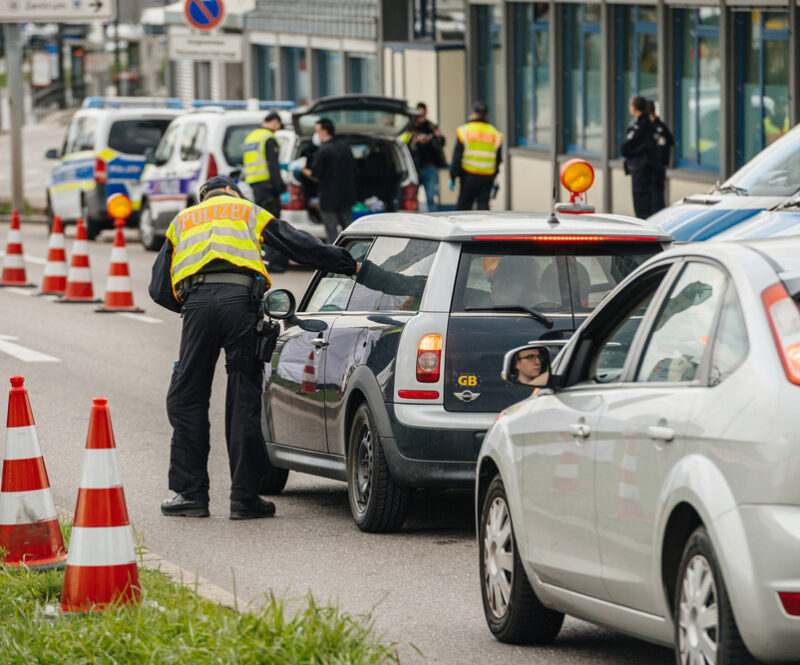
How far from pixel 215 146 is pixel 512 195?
7.85 meters

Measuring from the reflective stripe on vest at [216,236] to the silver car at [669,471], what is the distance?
9.06 feet

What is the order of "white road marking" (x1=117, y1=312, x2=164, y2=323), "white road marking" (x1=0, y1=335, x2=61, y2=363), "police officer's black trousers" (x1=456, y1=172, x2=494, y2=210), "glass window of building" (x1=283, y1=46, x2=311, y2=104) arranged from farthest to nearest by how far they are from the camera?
"glass window of building" (x1=283, y1=46, x2=311, y2=104) < "police officer's black trousers" (x1=456, y1=172, x2=494, y2=210) < "white road marking" (x1=117, y1=312, x2=164, y2=323) < "white road marking" (x1=0, y1=335, x2=61, y2=363)

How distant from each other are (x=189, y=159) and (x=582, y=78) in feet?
22.2

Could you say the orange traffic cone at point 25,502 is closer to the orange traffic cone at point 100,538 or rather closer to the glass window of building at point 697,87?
the orange traffic cone at point 100,538

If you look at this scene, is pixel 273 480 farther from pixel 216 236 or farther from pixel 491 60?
pixel 491 60

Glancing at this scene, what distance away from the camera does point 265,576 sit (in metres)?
7.51

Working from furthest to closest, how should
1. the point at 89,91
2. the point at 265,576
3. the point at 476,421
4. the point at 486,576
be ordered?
the point at 89,91, the point at 476,421, the point at 265,576, the point at 486,576

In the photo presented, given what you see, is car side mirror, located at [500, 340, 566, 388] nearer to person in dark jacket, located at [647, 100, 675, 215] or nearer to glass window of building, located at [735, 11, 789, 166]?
person in dark jacket, located at [647, 100, 675, 215]

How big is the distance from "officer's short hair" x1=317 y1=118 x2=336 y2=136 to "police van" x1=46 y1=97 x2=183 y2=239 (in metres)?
7.28

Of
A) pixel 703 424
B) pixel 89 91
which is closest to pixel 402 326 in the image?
pixel 703 424

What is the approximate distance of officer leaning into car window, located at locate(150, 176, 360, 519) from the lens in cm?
885

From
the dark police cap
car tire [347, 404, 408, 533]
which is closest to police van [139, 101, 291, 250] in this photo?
the dark police cap

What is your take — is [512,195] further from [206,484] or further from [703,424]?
[703,424]

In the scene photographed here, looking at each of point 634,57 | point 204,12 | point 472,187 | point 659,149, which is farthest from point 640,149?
point 204,12
